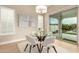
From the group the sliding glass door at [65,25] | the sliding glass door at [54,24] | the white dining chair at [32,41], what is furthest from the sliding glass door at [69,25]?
the white dining chair at [32,41]

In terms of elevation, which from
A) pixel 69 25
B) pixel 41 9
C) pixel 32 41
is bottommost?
pixel 32 41

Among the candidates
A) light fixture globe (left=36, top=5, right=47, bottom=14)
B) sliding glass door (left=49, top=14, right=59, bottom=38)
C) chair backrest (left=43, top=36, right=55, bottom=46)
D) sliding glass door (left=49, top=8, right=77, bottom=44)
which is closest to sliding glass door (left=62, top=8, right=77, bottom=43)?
sliding glass door (left=49, top=8, right=77, bottom=44)

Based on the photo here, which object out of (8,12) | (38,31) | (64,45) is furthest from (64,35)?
(8,12)

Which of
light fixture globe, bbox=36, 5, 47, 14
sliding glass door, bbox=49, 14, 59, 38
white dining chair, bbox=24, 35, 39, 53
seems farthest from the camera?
sliding glass door, bbox=49, 14, 59, 38

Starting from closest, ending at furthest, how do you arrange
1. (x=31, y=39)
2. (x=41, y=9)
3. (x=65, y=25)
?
1. (x=41, y=9)
2. (x=31, y=39)
3. (x=65, y=25)

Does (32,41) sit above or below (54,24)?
below

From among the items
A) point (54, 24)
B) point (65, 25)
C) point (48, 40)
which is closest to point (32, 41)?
point (48, 40)

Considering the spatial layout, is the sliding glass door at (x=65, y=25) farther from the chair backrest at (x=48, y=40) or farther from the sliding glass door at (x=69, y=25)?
the chair backrest at (x=48, y=40)

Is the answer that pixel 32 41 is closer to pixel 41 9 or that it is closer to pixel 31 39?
pixel 31 39

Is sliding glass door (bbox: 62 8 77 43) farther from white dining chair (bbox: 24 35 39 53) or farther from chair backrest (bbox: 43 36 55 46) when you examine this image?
white dining chair (bbox: 24 35 39 53)

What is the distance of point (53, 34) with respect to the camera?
5.77 ft
